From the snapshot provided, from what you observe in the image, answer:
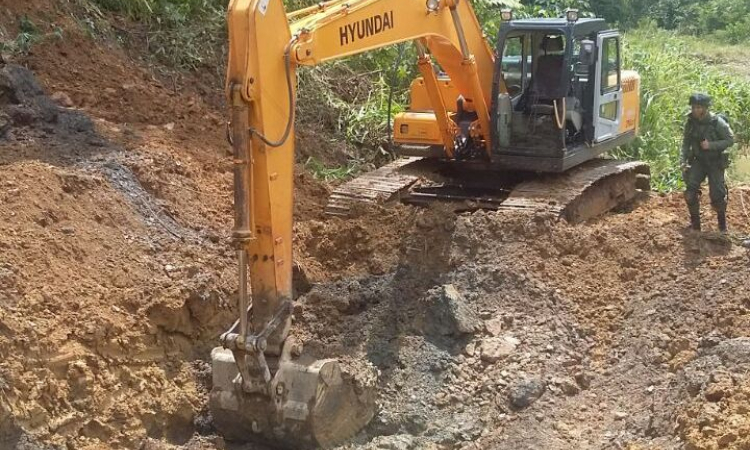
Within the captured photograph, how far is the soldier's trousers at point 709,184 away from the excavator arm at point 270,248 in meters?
3.64

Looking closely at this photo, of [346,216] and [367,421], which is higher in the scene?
[346,216]

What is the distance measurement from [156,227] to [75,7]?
14.0ft

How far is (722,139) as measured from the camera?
802cm

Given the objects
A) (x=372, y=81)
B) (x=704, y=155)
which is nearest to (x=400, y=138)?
(x=704, y=155)

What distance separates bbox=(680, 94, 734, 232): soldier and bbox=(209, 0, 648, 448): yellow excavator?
0.90 meters

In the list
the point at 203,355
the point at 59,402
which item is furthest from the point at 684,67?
the point at 59,402

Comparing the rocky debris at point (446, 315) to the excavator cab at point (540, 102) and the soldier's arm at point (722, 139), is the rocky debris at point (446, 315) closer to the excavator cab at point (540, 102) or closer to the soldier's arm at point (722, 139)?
the excavator cab at point (540, 102)

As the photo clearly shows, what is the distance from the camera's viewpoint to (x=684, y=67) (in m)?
15.5

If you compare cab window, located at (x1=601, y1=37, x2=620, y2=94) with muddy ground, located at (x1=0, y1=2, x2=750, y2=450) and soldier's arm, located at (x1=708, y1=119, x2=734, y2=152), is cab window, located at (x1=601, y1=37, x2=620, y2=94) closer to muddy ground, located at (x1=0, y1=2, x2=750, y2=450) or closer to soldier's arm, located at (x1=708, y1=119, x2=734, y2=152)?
soldier's arm, located at (x1=708, y1=119, x2=734, y2=152)

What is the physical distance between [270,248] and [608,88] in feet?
16.0

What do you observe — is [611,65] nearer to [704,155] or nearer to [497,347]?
[704,155]

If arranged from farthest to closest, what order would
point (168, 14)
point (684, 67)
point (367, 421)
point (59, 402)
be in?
Result: point (684, 67)
point (168, 14)
point (367, 421)
point (59, 402)

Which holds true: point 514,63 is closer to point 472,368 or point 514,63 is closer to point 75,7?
point 472,368

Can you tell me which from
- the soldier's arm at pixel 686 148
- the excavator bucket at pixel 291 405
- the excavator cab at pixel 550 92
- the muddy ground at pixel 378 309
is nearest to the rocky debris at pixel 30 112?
the muddy ground at pixel 378 309
